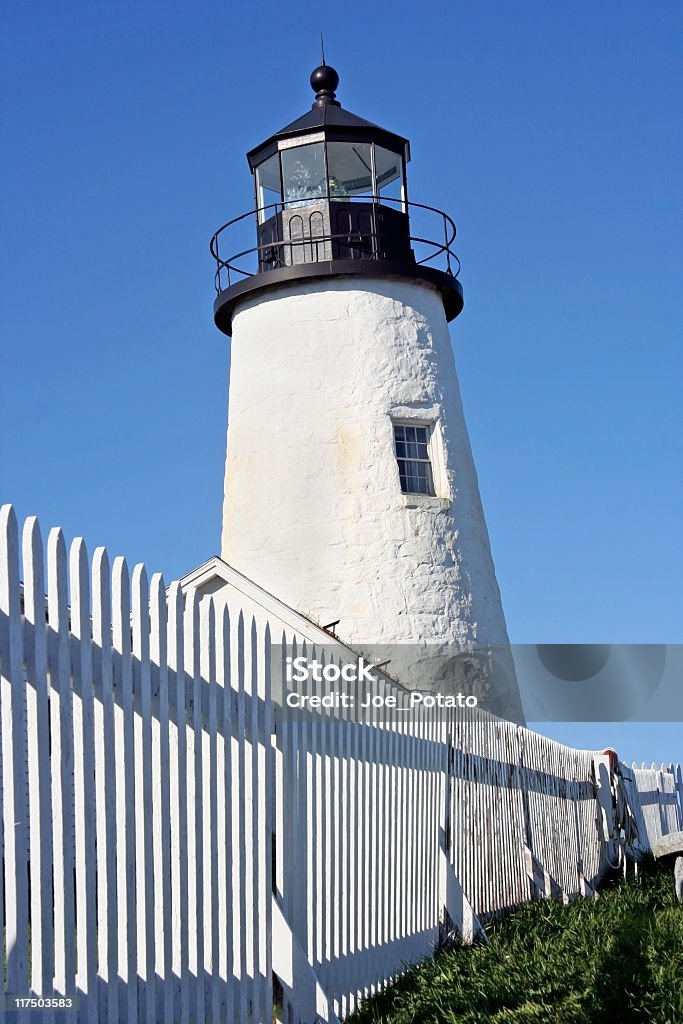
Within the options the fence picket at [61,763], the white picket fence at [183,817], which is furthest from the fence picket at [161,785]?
the fence picket at [61,763]

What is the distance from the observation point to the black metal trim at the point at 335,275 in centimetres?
1822

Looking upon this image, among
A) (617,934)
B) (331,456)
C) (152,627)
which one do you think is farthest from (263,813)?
(331,456)

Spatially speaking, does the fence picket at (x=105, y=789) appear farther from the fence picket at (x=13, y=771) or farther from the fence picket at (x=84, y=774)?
the fence picket at (x=13, y=771)

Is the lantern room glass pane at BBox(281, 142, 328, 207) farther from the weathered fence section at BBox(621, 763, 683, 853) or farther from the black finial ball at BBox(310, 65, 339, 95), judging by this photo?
the weathered fence section at BBox(621, 763, 683, 853)

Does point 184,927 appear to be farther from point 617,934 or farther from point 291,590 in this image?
point 291,590

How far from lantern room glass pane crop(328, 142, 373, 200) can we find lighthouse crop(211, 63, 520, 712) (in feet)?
0.11

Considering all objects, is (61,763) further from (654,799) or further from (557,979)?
(654,799)

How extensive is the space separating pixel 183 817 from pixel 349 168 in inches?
600

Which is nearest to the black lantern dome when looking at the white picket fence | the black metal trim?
the black metal trim

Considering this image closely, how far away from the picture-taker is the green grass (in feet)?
22.1

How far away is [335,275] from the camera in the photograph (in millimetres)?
18250

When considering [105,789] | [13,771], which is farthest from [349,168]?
[13,771]

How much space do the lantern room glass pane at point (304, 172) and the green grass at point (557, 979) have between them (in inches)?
481

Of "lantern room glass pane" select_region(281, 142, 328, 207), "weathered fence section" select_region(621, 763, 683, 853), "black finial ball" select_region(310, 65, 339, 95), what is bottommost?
"weathered fence section" select_region(621, 763, 683, 853)
